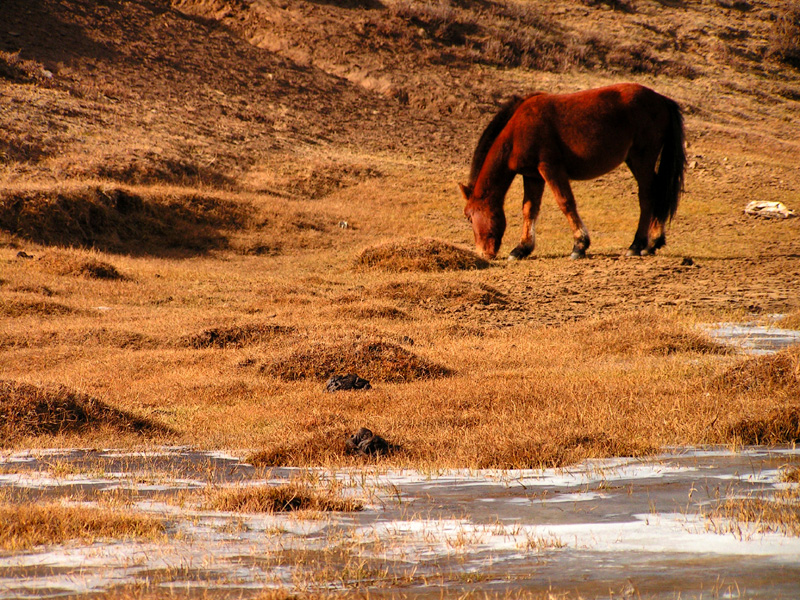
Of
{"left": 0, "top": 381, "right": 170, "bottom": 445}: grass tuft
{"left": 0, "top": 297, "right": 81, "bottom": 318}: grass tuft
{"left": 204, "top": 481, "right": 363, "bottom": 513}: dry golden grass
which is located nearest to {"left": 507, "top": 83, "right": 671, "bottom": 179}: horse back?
{"left": 0, "top": 297, "right": 81, "bottom": 318}: grass tuft

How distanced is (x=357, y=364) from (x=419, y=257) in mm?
9756

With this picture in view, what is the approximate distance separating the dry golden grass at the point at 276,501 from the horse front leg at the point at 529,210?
15.2 meters

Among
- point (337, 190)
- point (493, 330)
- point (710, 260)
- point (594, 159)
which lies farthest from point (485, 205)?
point (337, 190)

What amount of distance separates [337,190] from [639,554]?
2946 centimetres

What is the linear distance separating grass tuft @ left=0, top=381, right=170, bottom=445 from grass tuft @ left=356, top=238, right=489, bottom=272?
486 inches

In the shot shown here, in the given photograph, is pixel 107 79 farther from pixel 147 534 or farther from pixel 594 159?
pixel 147 534

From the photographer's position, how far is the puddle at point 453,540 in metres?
3.69

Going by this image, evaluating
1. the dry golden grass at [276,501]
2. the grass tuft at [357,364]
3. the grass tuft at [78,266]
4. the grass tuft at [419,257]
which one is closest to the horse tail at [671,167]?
the grass tuft at [419,257]

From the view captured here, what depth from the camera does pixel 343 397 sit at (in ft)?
31.0

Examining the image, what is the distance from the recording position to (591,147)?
60.8 feet

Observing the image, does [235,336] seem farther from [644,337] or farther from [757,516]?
[757,516]

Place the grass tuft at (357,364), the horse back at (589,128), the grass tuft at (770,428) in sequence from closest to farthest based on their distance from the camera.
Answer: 1. the grass tuft at (770,428)
2. the grass tuft at (357,364)
3. the horse back at (589,128)

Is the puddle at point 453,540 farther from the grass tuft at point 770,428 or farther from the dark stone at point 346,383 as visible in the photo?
the dark stone at point 346,383

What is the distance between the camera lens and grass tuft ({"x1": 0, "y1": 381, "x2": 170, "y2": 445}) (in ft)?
26.1
